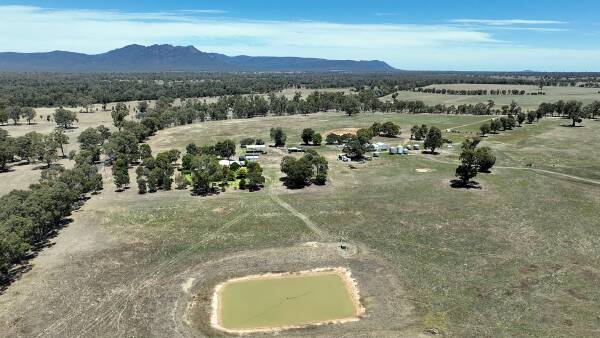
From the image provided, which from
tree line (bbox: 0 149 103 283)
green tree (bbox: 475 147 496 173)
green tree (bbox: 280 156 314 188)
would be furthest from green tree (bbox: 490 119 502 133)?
tree line (bbox: 0 149 103 283)

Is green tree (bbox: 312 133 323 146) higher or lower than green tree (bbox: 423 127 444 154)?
lower

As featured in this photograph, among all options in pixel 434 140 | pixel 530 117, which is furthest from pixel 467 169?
pixel 530 117

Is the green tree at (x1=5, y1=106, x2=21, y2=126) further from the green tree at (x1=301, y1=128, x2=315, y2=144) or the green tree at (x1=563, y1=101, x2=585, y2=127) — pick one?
the green tree at (x1=563, y1=101, x2=585, y2=127)

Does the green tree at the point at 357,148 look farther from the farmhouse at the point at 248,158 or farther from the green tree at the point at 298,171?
the green tree at the point at 298,171

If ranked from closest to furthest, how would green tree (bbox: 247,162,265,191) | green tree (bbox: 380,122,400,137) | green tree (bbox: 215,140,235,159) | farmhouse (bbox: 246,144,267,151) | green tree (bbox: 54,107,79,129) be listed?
green tree (bbox: 247,162,265,191) → green tree (bbox: 215,140,235,159) → farmhouse (bbox: 246,144,267,151) → green tree (bbox: 380,122,400,137) → green tree (bbox: 54,107,79,129)

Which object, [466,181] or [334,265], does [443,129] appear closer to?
[466,181]

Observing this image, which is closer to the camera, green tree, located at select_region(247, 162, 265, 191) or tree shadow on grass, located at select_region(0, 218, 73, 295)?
tree shadow on grass, located at select_region(0, 218, 73, 295)

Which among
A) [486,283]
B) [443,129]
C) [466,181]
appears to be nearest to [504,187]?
[466,181]
